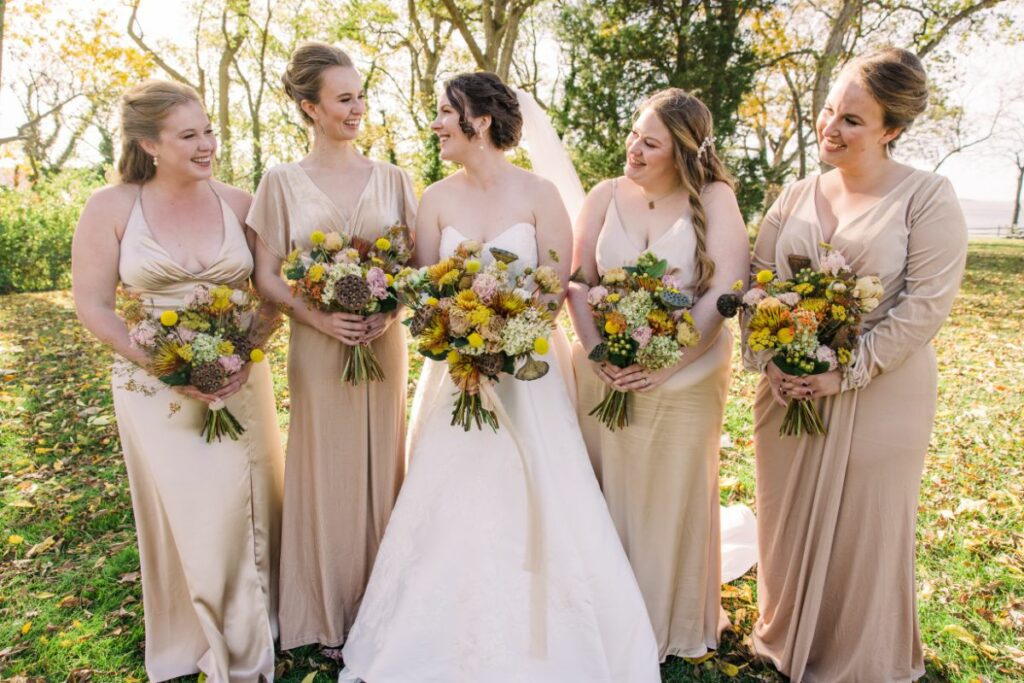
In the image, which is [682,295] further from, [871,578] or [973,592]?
[973,592]

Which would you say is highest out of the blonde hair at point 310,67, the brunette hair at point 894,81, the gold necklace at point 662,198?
the blonde hair at point 310,67

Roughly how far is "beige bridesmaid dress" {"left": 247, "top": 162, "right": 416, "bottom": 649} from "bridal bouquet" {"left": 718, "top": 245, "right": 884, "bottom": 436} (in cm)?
190

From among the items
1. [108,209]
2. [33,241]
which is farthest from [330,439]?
[33,241]

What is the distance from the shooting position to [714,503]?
3.66 m

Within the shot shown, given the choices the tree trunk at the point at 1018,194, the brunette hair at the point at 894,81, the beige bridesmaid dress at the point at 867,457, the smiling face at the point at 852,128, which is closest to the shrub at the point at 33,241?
the beige bridesmaid dress at the point at 867,457

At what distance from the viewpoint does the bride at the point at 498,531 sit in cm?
334

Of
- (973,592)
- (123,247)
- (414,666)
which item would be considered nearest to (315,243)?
(123,247)

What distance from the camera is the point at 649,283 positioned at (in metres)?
3.15

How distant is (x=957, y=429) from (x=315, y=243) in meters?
6.81

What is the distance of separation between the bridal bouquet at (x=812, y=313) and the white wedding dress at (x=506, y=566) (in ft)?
3.73

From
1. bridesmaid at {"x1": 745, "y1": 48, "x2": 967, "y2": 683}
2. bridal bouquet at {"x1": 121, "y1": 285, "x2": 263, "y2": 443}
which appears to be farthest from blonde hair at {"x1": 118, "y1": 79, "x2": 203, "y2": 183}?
bridesmaid at {"x1": 745, "y1": 48, "x2": 967, "y2": 683}

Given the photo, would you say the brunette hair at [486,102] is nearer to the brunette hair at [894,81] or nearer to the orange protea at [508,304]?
the orange protea at [508,304]

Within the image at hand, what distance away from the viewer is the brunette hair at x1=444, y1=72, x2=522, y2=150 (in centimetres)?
349

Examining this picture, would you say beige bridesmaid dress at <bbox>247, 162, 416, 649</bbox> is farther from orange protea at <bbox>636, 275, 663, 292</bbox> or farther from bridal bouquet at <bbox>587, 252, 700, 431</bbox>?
orange protea at <bbox>636, 275, 663, 292</bbox>
